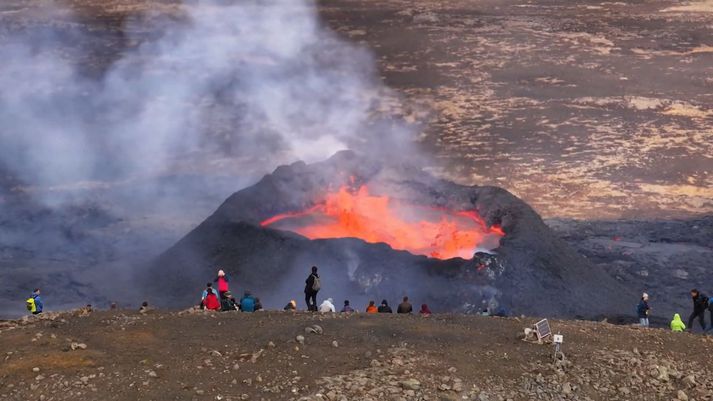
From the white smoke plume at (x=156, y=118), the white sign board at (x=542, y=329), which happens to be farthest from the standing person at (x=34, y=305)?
the white sign board at (x=542, y=329)

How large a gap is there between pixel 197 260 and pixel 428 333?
10.6 metres

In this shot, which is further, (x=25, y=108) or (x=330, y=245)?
(x=25, y=108)

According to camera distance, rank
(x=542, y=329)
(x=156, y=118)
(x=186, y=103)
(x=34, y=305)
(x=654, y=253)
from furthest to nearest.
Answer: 1. (x=186, y=103)
2. (x=156, y=118)
3. (x=654, y=253)
4. (x=34, y=305)
5. (x=542, y=329)

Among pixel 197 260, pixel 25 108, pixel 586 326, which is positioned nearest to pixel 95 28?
pixel 25 108

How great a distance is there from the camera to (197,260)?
2484cm

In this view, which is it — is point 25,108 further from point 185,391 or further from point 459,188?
point 185,391

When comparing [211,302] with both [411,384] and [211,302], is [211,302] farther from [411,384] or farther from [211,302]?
[411,384]

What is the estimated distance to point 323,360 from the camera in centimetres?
1427

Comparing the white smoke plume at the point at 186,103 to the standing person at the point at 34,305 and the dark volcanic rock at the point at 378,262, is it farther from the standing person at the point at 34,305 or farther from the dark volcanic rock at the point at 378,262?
the standing person at the point at 34,305

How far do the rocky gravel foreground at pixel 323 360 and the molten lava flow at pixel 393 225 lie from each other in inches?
322

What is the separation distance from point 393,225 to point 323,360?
37.1ft

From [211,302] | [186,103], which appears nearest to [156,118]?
[186,103]

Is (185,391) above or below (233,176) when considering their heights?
above

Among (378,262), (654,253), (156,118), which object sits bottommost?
(654,253)
